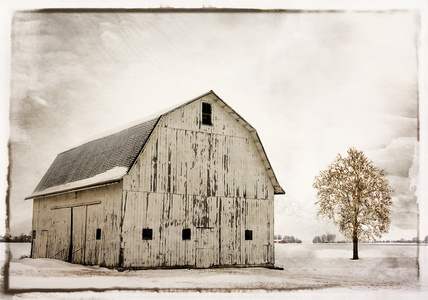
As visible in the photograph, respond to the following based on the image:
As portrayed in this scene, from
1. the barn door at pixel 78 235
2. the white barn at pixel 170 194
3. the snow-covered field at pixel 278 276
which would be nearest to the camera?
the snow-covered field at pixel 278 276

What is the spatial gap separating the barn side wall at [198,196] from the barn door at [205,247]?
0.02m

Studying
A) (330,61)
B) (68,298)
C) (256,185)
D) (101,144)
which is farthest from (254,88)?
(68,298)

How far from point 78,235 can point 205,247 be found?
3.47 m

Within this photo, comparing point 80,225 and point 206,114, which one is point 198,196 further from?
point 80,225

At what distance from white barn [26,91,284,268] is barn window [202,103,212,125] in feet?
0.08

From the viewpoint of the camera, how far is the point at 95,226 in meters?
A: 14.2

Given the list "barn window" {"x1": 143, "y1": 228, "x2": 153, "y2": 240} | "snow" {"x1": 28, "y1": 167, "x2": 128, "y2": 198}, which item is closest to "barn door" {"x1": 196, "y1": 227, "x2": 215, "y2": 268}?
"barn window" {"x1": 143, "y1": 228, "x2": 153, "y2": 240}

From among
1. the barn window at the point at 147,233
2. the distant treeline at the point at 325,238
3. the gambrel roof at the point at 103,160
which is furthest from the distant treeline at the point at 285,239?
the barn window at the point at 147,233

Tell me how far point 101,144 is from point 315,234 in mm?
5959

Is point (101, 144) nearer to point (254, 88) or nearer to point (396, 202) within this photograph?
point (254, 88)

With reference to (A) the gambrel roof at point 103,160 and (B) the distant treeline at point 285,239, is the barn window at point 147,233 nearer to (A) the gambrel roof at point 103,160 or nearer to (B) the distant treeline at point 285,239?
(A) the gambrel roof at point 103,160

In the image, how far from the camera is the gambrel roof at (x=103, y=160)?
13.5 metres

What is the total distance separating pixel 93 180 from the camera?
14.3 m

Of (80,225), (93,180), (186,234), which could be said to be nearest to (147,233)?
(186,234)
